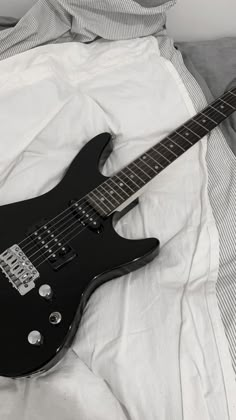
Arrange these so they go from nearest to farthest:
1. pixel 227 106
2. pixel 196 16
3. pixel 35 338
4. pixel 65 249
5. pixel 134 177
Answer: pixel 35 338 → pixel 65 249 → pixel 134 177 → pixel 227 106 → pixel 196 16

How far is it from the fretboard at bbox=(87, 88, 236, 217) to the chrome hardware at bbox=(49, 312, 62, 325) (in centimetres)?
23

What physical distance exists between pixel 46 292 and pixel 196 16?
1041 mm

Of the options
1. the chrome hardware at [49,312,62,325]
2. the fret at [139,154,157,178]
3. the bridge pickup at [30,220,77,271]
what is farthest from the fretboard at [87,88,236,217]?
the chrome hardware at [49,312,62,325]

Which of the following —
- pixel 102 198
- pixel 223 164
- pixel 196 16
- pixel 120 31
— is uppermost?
pixel 120 31

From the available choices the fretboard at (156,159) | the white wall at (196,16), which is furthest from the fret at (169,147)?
the white wall at (196,16)

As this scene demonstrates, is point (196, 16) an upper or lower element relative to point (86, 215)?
upper

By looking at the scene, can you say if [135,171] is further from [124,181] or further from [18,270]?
[18,270]

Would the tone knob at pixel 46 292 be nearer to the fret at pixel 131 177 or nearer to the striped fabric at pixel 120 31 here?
the fret at pixel 131 177

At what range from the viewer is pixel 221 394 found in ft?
1.74

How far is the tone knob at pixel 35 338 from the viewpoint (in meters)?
0.56

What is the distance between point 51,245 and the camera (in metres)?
0.67

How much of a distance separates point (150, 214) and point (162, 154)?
0.15m

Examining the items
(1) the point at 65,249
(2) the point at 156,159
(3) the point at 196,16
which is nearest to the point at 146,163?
(2) the point at 156,159

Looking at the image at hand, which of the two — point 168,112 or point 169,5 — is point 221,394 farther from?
point 169,5
